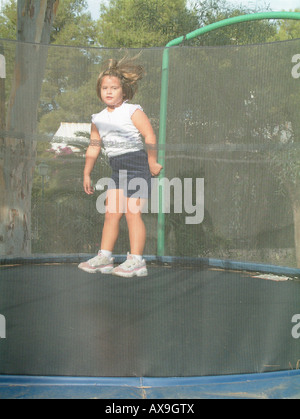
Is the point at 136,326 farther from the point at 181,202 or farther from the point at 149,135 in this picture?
the point at 149,135

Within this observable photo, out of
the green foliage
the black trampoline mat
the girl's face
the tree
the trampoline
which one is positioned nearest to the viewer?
the black trampoline mat

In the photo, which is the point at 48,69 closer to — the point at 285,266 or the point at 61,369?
the point at 61,369

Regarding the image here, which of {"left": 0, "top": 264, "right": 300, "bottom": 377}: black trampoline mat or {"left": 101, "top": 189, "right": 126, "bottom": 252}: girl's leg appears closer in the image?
{"left": 0, "top": 264, "right": 300, "bottom": 377}: black trampoline mat

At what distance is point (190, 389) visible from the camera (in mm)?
1221

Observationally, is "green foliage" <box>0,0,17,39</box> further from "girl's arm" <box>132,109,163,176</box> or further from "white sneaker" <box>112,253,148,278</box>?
"white sneaker" <box>112,253,148,278</box>

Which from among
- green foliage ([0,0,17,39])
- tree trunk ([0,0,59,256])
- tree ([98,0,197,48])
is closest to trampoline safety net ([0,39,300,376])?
tree trunk ([0,0,59,256])

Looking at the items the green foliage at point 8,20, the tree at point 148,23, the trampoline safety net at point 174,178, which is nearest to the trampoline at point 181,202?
the trampoline safety net at point 174,178

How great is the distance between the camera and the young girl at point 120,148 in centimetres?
160

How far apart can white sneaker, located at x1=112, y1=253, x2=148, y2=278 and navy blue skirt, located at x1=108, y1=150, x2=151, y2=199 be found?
245mm

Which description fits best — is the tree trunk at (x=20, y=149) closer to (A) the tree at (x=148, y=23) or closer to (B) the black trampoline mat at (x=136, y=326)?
(B) the black trampoline mat at (x=136, y=326)

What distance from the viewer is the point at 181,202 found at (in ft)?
5.50

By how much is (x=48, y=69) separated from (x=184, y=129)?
1.72 feet

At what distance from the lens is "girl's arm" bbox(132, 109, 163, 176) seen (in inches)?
63.6

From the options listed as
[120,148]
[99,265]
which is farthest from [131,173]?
[99,265]
